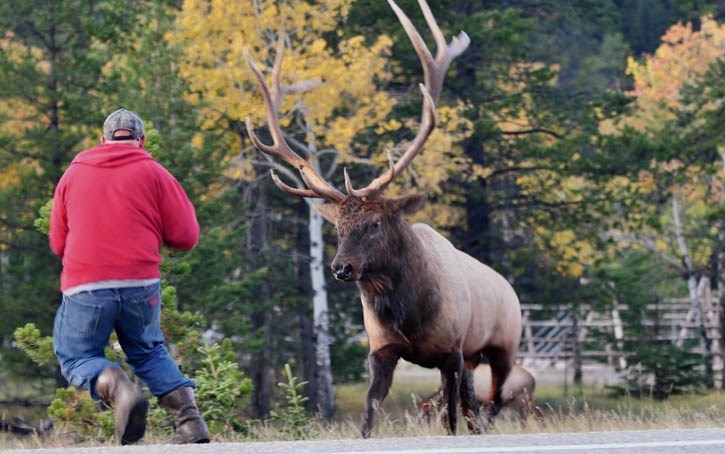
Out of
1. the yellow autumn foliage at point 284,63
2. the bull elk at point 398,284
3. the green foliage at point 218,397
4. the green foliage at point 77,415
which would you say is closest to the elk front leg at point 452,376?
the bull elk at point 398,284

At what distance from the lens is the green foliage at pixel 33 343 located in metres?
11.2

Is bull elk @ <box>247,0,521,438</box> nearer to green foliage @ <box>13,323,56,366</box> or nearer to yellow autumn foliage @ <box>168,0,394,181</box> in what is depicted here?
green foliage @ <box>13,323,56,366</box>

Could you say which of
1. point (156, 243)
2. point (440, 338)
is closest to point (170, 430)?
point (440, 338)

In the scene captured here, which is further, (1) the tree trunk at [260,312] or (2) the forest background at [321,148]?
(1) the tree trunk at [260,312]

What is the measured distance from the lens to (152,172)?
23.5 feet

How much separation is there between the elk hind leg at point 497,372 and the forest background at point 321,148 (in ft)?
28.5

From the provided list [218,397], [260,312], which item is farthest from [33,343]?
[260,312]

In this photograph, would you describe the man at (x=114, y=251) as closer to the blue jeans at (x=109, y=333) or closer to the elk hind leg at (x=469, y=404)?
the blue jeans at (x=109, y=333)

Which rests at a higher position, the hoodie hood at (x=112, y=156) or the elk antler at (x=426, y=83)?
the elk antler at (x=426, y=83)

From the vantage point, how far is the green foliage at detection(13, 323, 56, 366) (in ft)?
36.7

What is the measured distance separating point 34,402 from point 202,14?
22.1ft

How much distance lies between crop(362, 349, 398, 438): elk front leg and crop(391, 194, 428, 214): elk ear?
979 mm

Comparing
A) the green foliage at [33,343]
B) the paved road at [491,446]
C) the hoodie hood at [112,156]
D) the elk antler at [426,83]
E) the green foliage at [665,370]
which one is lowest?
the green foliage at [665,370]

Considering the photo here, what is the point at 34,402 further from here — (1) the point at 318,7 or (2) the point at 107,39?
(1) the point at 318,7
